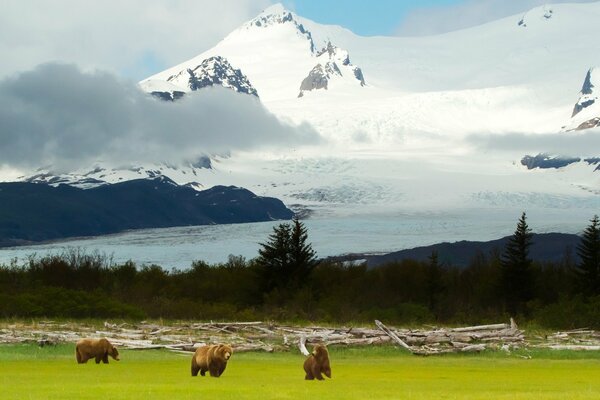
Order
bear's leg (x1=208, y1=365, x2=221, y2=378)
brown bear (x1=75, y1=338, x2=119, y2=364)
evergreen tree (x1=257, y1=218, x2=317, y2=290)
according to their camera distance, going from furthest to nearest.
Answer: evergreen tree (x1=257, y1=218, x2=317, y2=290), brown bear (x1=75, y1=338, x2=119, y2=364), bear's leg (x1=208, y1=365, x2=221, y2=378)

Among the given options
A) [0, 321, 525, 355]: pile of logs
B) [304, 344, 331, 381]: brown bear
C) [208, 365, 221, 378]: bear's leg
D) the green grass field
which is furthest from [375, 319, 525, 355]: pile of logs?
[208, 365, 221, 378]: bear's leg

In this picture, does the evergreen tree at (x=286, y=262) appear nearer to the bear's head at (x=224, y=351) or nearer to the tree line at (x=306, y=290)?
the tree line at (x=306, y=290)

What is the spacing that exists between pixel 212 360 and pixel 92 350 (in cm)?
644

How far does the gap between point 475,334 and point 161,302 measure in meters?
29.2

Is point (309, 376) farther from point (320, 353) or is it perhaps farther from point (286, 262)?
point (286, 262)

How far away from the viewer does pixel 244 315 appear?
195ft

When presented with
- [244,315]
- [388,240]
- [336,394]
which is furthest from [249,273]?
[388,240]

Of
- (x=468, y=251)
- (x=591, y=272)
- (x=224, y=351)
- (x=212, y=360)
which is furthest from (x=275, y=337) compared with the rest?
(x=468, y=251)

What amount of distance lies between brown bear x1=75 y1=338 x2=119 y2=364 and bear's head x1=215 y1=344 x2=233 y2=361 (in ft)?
21.6

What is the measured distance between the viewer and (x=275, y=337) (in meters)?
39.8

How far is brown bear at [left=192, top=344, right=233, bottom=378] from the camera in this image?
21250mm

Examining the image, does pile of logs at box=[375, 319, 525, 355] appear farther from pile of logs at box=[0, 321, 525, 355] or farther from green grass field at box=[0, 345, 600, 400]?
green grass field at box=[0, 345, 600, 400]

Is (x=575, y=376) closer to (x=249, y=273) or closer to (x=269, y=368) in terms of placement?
(x=269, y=368)

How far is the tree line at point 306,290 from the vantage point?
195 ft
